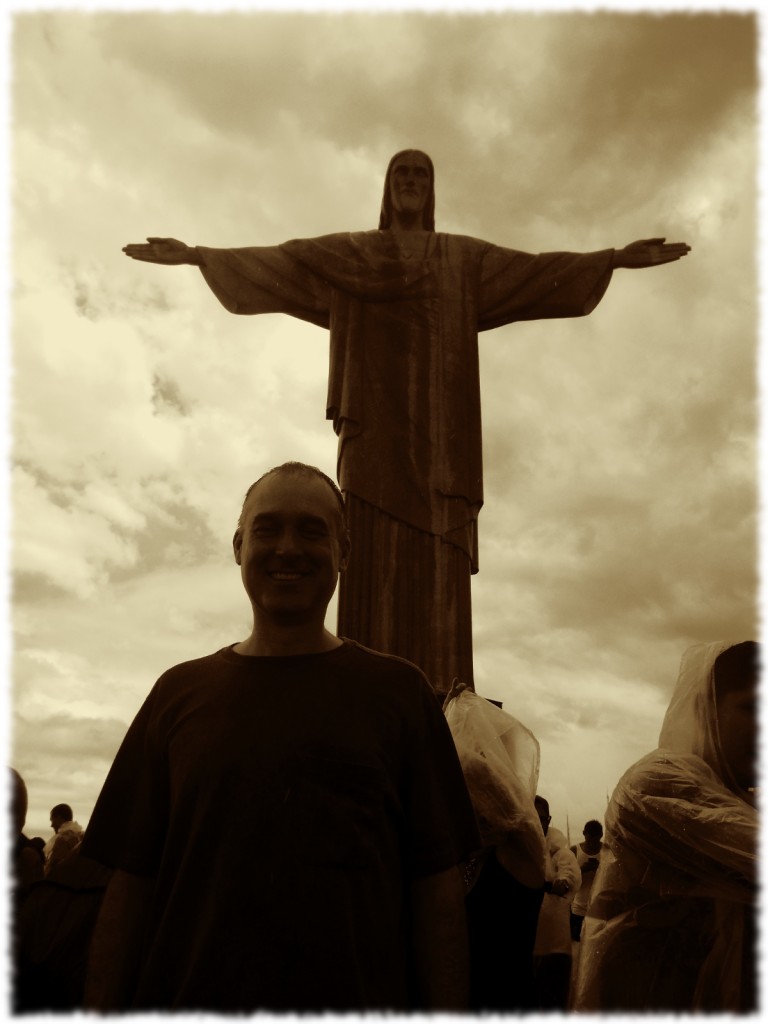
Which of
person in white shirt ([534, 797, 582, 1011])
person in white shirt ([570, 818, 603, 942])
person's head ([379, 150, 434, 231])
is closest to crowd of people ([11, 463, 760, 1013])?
person in white shirt ([534, 797, 582, 1011])

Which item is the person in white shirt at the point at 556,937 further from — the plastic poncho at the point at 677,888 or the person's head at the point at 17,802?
the person's head at the point at 17,802

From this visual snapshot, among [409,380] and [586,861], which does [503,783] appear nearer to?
[586,861]

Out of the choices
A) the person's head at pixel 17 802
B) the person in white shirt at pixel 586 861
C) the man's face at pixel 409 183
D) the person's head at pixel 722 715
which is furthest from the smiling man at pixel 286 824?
the man's face at pixel 409 183

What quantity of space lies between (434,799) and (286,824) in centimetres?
36

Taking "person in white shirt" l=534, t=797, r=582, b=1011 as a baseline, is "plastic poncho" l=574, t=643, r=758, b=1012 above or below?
Answer: above

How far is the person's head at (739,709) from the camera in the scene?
2.81 meters

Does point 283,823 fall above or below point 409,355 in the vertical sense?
below

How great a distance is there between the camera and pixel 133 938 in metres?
2.21

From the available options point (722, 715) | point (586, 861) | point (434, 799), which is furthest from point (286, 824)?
point (586, 861)

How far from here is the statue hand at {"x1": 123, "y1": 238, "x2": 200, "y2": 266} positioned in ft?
21.6

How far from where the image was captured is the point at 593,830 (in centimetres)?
694

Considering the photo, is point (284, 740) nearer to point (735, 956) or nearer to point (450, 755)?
point (450, 755)

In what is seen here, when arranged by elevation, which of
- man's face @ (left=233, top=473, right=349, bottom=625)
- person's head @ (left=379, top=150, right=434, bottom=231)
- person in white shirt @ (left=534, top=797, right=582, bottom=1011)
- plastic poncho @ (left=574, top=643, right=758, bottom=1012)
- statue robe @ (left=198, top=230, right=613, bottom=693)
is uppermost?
person's head @ (left=379, top=150, right=434, bottom=231)

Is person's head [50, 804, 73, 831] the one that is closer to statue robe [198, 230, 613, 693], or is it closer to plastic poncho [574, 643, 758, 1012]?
statue robe [198, 230, 613, 693]
